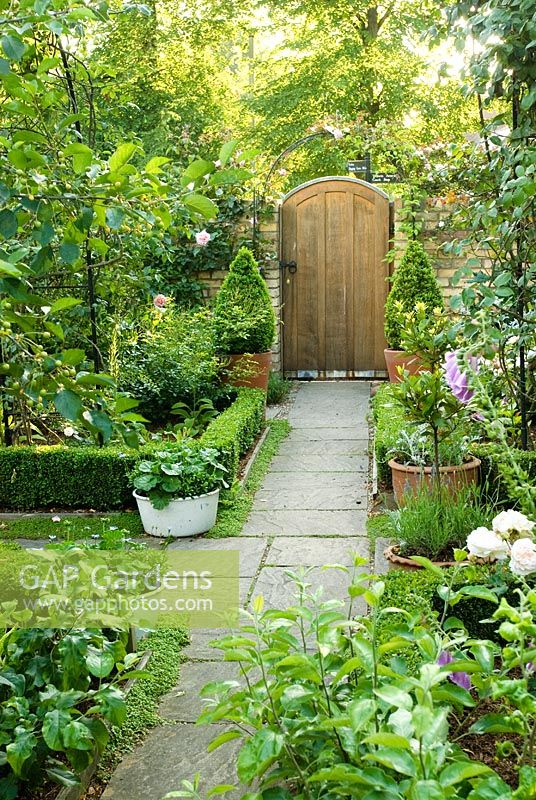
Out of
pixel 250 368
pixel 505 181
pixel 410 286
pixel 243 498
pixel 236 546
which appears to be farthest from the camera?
pixel 410 286

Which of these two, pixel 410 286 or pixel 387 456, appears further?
pixel 410 286

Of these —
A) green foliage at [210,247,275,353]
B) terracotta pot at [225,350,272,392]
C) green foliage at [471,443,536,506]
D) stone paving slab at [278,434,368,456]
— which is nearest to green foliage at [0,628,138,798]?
green foliage at [471,443,536,506]

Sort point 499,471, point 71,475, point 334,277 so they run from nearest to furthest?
point 499,471
point 71,475
point 334,277

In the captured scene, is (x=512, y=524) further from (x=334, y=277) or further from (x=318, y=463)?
(x=334, y=277)

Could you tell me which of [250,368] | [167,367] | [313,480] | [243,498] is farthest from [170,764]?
[250,368]

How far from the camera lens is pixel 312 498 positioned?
17.6 ft

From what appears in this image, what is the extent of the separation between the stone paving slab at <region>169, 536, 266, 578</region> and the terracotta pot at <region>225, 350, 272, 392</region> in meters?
2.39

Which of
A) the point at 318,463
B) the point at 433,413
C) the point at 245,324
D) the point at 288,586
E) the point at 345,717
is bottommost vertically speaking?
the point at 288,586

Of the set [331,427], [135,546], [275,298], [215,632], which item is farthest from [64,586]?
[275,298]

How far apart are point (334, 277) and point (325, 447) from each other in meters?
3.00

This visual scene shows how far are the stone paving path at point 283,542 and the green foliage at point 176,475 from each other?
26 centimetres

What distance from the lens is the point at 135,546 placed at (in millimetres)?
3561

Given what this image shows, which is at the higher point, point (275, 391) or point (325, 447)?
point (275, 391)

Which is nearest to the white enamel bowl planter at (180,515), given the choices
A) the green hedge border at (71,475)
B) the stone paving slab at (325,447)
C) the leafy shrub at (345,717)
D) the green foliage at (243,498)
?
the green foliage at (243,498)
